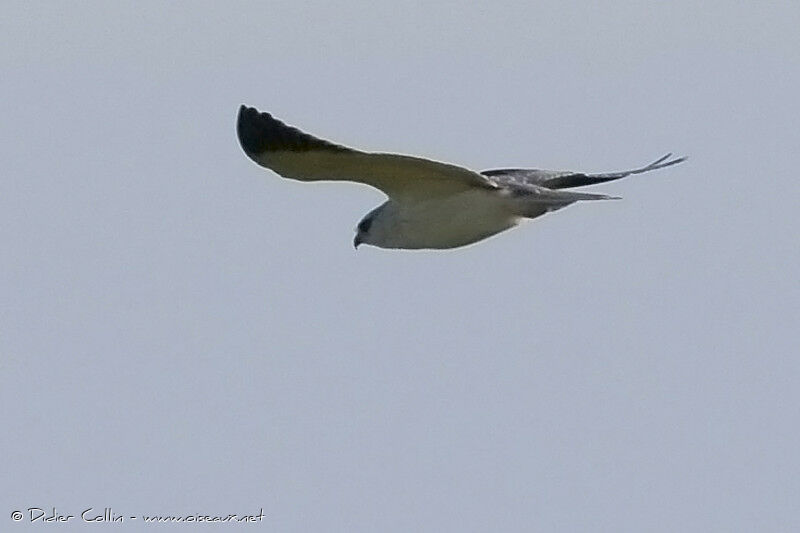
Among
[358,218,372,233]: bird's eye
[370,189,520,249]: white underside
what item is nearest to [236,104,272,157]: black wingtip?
[370,189,520,249]: white underside

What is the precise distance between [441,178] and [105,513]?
2993 mm

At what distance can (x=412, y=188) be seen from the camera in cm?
1354

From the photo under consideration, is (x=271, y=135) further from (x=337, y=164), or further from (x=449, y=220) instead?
(x=449, y=220)

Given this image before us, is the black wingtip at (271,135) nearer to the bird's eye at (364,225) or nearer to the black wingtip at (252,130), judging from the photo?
the black wingtip at (252,130)

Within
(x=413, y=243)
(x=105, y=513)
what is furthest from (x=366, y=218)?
(x=105, y=513)

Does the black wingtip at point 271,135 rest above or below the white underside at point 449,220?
above

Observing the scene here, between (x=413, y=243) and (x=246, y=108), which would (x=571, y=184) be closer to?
(x=413, y=243)

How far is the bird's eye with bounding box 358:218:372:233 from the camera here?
46.6ft

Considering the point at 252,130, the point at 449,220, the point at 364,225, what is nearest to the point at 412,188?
the point at 449,220

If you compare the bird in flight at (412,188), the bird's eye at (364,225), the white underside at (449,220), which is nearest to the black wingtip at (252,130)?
the bird in flight at (412,188)

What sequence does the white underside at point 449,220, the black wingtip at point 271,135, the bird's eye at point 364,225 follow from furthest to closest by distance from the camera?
1. the bird's eye at point 364,225
2. the white underside at point 449,220
3. the black wingtip at point 271,135

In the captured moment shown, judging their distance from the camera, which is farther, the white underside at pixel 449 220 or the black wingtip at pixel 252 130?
the white underside at pixel 449 220

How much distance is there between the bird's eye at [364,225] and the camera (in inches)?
559

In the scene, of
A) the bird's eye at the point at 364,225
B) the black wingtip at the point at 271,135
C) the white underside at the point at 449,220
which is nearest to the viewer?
the black wingtip at the point at 271,135
